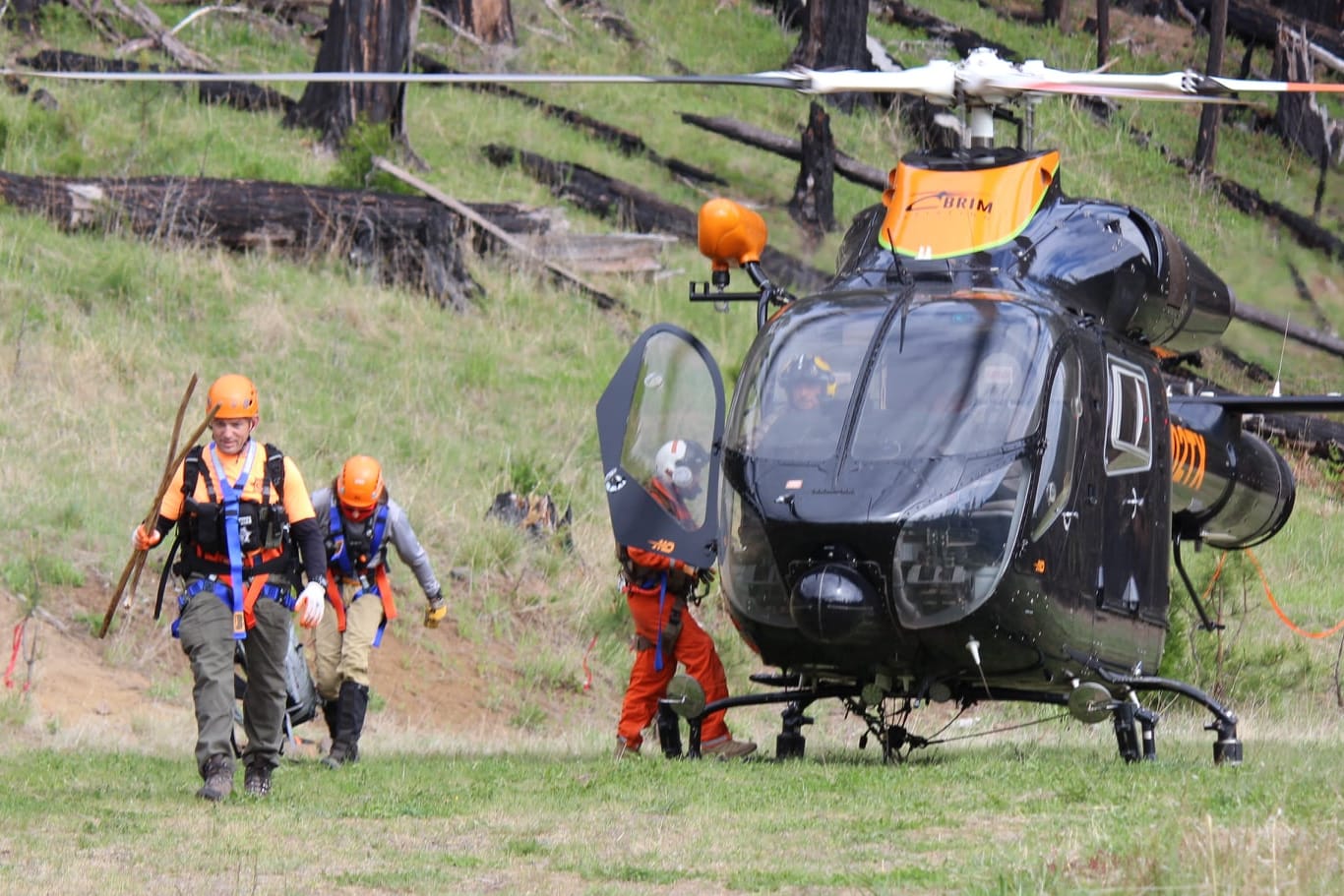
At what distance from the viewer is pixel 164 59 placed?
26609mm

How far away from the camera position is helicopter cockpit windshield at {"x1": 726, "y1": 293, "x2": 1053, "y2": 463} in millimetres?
9703

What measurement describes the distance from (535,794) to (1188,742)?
4730mm

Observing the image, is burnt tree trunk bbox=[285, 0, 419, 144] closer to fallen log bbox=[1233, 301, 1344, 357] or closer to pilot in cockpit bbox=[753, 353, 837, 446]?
fallen log bbox=[1233, 301, 1344, 357]

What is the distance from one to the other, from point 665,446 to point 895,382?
1.79m

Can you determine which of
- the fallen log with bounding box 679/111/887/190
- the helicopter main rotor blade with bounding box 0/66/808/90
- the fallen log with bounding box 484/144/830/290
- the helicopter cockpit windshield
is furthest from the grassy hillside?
the helicopter main rotor blade with bounding box 0/66/808/90

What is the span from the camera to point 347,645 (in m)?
11.5

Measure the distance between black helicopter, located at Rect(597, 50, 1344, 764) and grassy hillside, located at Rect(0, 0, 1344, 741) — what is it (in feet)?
18.8

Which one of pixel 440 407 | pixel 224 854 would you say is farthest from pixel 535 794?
pixel 440 407

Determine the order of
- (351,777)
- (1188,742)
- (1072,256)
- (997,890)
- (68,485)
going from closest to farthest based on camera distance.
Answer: (997,890)
(351,777)
(1072,256)
(1188,742)
(68,485)

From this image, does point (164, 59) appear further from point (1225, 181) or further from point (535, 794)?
point (535, 794)

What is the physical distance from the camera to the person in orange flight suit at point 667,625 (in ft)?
36.6

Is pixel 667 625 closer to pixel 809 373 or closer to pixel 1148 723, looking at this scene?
pixel 809 373

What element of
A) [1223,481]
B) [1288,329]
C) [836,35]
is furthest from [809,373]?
[836,35]

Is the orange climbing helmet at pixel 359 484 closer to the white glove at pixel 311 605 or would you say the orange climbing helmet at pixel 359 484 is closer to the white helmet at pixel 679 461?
the white helmet at pixel 679 461
